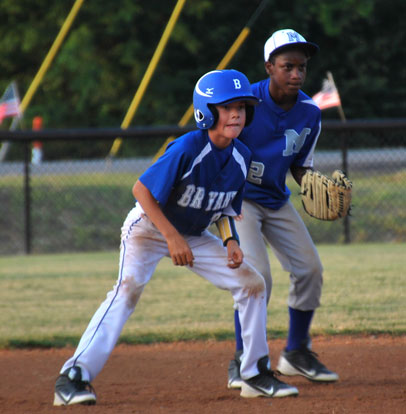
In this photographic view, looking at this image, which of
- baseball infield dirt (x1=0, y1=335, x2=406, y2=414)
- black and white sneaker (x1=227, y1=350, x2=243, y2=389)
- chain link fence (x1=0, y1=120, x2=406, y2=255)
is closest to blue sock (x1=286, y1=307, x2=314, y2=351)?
baseball infield dirt (x1=0, y1=335, x2=406, y2=414)

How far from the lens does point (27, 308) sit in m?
6.94

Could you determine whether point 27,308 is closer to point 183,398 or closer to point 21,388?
point 21,388

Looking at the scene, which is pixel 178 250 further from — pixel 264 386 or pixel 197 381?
pixel 197 381

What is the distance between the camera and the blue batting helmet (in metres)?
3.69

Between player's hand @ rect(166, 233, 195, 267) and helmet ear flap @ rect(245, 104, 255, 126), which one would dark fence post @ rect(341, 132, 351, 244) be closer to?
helmet ear flap @ rect(245, 104, 255, 126)

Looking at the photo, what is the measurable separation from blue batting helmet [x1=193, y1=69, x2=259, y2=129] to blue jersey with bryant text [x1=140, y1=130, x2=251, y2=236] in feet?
0.34

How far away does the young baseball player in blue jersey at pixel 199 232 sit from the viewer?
3.71m

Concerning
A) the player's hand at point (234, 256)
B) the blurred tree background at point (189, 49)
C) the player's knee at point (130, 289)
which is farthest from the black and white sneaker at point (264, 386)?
the blurred tree background at point (189, 49)

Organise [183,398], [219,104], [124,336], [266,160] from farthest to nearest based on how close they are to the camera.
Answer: [124,336], [266,160], [183,398], [219,104]

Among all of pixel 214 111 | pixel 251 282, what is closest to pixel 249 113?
pixel 214 111

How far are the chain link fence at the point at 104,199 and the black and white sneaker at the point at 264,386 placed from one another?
21.8ft

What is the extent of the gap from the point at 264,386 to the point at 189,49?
21489 mm

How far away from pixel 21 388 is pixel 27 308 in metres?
2.66

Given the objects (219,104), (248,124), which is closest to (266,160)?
(248,124)
